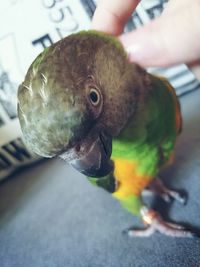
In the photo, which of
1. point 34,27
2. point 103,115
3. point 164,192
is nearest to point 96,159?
point 103,115

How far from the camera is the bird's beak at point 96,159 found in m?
0.55

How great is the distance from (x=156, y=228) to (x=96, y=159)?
0.96 feet

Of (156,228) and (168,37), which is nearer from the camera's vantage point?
(168,37)

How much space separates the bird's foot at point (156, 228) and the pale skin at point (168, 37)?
13.7 inches

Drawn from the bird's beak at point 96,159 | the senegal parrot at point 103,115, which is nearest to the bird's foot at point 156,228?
the senegal parrot at point 103,115

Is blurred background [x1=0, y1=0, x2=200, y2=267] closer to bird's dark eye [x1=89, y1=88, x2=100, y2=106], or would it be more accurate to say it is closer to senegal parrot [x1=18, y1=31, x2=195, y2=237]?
senegal parrot [x1=18, y1=31, x2=195, y2=237]

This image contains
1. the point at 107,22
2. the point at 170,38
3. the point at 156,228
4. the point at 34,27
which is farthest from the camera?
the point at 34,27

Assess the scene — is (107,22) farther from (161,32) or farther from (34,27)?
(34,27)

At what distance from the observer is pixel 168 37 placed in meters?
0.48

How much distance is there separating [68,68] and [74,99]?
5cm

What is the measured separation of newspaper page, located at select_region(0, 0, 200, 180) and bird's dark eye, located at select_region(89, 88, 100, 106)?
0.27 meters

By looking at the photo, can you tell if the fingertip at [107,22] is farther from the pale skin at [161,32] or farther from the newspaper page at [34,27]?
the newspaper page at [34,27]

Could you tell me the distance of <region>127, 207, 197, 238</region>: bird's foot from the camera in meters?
0.71

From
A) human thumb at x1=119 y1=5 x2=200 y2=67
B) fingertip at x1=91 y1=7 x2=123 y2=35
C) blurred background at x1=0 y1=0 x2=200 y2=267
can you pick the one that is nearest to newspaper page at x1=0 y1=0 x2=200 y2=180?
blurred background at x1=0 y1=0 x2=200 y2=267
